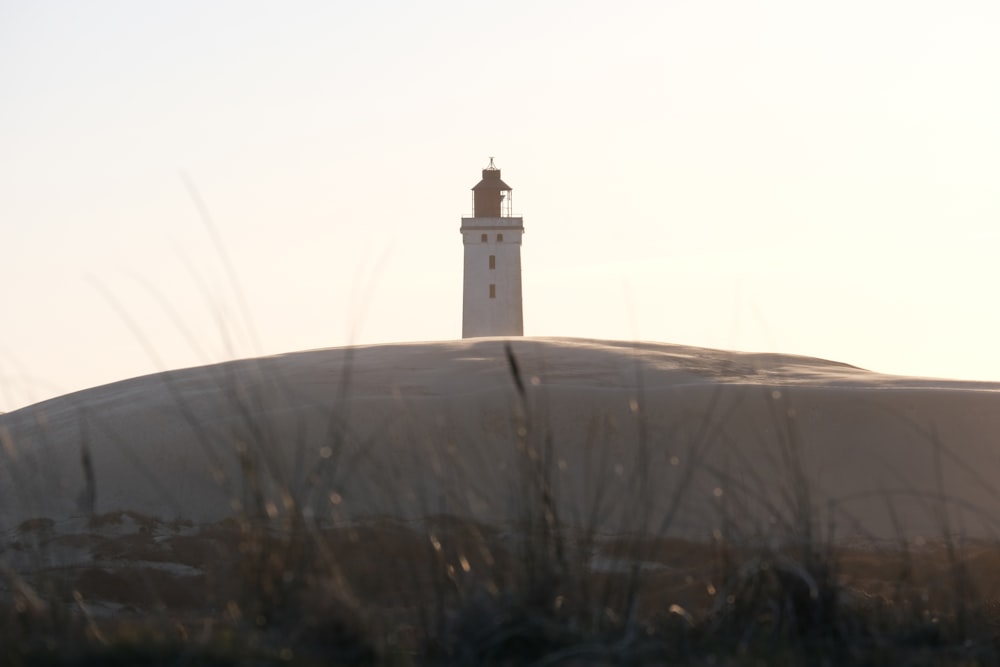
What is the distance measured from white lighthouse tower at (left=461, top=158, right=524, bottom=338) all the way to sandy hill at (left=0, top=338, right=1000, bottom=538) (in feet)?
73.6

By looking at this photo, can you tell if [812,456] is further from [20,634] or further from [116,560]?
[20,634]

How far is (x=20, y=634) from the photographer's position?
2322 millimetres

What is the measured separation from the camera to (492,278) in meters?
28.1

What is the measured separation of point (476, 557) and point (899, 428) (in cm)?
209

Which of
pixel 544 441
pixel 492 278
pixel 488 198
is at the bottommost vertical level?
pixel 544 441

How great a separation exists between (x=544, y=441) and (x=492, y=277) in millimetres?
23562

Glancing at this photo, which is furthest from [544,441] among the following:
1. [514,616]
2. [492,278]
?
[492,278]

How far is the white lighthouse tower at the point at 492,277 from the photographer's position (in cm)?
2797

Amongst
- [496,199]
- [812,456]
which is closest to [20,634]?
[812,456]

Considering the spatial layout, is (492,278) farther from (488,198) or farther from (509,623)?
(509,623)

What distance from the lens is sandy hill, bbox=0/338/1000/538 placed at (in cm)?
447

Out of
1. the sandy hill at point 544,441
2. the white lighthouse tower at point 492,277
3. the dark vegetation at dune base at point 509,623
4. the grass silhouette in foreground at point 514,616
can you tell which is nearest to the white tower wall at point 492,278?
the white lighthouse tower at point 492,277

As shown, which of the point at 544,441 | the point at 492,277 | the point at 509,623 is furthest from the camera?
the point at 492,277

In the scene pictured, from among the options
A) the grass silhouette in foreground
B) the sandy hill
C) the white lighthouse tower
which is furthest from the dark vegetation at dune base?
the white lighthouse tower
